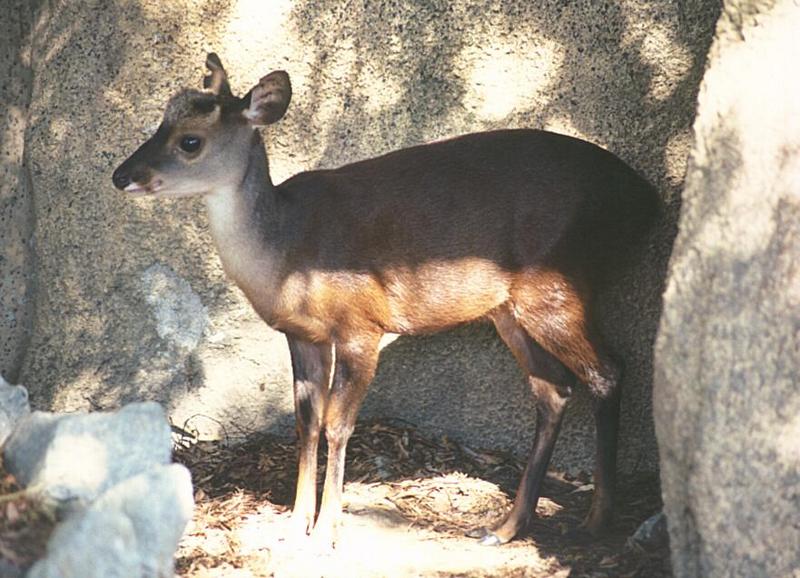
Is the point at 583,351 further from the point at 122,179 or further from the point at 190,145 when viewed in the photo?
the point at 122,179

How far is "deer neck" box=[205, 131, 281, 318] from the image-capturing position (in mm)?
5977

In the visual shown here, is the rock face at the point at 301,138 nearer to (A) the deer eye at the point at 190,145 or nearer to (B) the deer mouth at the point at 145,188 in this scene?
(A) the deer eye at the point at 190,145

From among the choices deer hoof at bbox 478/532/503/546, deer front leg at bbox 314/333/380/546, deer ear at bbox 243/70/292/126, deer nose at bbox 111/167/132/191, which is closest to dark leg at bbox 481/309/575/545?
deer hoof at bbox 478/532/503/546

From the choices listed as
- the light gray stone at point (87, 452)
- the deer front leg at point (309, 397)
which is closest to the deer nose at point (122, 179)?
the deer front leg at point (309, 397)

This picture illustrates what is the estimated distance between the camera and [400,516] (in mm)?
6199

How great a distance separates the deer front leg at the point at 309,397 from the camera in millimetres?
6152

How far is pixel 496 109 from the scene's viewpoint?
652 centimetres

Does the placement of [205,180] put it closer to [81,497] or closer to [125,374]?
[125,374]

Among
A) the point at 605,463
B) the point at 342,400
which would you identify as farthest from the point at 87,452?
the point at 605,463

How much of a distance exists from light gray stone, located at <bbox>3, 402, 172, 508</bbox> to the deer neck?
1.47 metres

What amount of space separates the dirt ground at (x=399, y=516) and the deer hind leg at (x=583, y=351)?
0.63 feet

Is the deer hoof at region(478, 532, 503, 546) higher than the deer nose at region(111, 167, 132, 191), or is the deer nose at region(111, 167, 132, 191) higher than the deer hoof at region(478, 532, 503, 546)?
the deer nose at region(111, 167, 132, 191)

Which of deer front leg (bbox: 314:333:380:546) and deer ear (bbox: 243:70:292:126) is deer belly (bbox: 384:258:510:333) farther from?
deer ear (bbox: 243:70:292:126)

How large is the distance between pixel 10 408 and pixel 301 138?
7.69 ft
